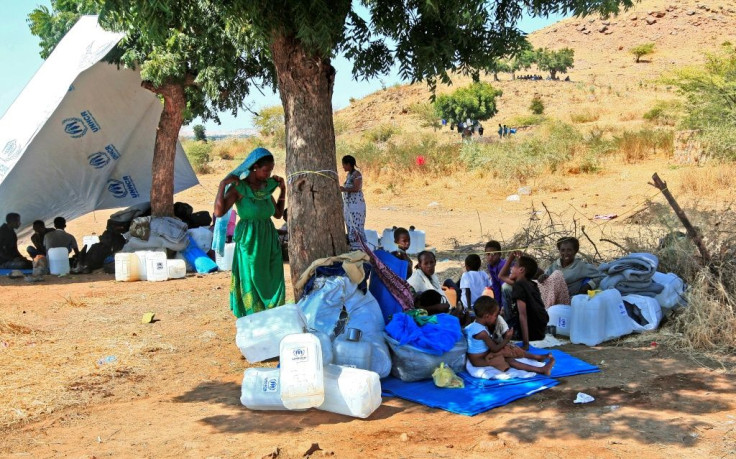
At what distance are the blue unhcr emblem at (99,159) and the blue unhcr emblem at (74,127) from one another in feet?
1.84

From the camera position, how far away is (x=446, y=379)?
4.82 meters

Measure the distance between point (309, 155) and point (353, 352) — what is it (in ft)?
5.60

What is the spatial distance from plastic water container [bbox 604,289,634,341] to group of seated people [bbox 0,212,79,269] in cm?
749

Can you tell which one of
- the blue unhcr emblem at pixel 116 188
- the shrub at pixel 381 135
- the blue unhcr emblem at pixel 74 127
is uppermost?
the shrub at pixel 381 135

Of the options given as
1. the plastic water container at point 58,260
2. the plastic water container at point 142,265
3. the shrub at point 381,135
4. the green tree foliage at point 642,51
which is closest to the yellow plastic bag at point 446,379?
the plastic water container at point 142,265

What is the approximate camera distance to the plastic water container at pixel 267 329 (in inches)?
204

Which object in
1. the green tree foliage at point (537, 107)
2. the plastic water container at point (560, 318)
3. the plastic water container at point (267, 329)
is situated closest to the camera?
the plastic water container at point (267, 329)

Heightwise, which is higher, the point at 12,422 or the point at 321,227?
the point at 321,227

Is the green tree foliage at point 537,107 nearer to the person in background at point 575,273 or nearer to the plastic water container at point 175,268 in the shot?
the plastic water container at point 175,268

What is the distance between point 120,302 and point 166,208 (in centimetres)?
281

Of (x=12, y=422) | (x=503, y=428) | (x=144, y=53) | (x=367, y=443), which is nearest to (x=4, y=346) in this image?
(x=12, y=422)

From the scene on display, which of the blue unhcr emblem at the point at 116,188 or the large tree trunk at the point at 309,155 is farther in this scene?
the blue unhcr emblem at the point at 116,188

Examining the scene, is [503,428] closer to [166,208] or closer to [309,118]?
[309,118]

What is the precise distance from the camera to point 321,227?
582cm
